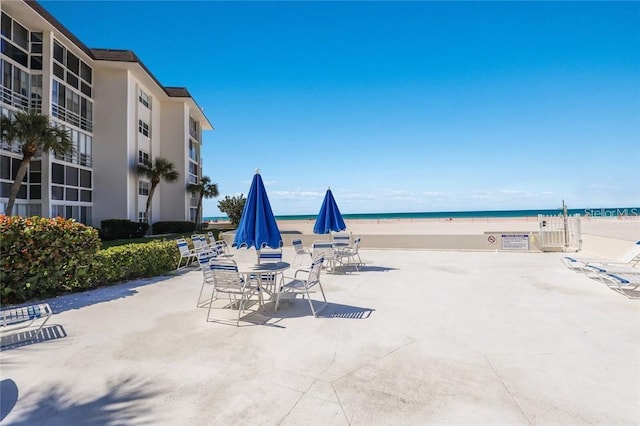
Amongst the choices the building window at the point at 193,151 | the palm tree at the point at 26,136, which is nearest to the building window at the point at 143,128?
the building window at the point at 193,151

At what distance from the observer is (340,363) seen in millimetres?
3676

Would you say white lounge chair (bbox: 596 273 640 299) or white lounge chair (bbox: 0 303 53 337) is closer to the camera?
white lounge chair (bbox: 0 303 53 337)

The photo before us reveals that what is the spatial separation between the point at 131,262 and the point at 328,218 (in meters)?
5.78

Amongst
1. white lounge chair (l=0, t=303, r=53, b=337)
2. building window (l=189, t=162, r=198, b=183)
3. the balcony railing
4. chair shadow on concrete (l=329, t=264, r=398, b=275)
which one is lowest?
chair shadow on concrete (l=329, t=264, r=398, b=275)

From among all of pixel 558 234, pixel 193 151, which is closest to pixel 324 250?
pixel 558 234

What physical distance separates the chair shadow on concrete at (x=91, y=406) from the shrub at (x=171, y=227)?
24.3 m

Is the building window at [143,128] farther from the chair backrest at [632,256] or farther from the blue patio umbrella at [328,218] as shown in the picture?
the chair backrest at [632,256]

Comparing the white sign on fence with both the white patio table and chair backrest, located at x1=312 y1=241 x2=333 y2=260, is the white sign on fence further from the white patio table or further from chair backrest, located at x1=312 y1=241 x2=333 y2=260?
the white patio table

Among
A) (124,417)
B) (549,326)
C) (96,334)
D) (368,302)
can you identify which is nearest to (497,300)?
(549,326)

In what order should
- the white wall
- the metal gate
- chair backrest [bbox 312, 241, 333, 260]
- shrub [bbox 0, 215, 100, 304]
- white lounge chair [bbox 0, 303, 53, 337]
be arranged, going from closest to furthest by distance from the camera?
white lounge chair [bbox 0, 303, 53, 337] < shrub [bbox 0, 215, 100, 304] < chair backrest [bbox 312, 241, 333, 260] < the metal gate < the white wall

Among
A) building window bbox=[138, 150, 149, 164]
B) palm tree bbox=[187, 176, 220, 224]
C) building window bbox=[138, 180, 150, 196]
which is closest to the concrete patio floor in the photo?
building window bbox=[138, 180, 150, 196]

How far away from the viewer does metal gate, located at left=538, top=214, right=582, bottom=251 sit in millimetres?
13936

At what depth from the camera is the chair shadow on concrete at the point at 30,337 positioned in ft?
13.9

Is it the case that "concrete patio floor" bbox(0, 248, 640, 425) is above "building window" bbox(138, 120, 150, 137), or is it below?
below
